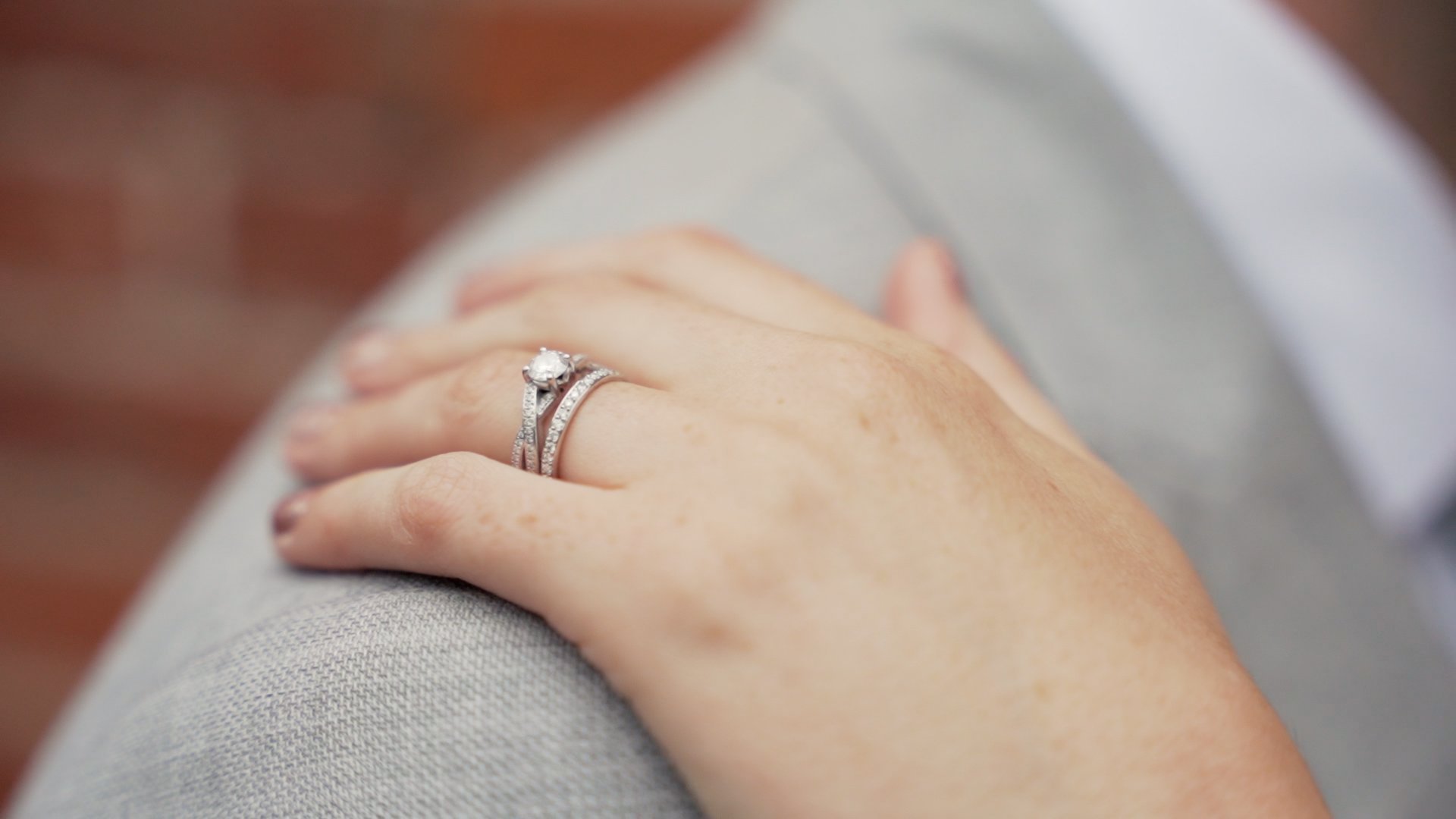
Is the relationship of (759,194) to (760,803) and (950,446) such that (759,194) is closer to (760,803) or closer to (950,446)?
(950,446)

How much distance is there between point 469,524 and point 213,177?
1017 millimetres

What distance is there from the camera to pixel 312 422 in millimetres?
521

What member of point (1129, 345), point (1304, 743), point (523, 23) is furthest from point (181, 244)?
point (1304, 743)

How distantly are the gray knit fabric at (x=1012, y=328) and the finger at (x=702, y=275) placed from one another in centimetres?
8

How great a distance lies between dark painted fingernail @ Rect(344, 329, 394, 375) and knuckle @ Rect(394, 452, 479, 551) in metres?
0.15

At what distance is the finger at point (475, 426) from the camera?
15.1 inches

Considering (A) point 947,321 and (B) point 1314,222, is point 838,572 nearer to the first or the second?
(A) point 947,321

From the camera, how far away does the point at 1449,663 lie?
604 mm

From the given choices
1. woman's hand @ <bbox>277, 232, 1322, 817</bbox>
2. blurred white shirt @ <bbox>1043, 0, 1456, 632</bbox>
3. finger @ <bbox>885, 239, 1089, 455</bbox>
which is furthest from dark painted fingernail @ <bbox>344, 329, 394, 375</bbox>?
blurred white shirt @ <bbox>1043, 0, 1456, 632</bbox>

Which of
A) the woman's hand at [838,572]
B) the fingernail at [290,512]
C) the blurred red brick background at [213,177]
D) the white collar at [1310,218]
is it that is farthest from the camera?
the blurred red brick background at [213,177]

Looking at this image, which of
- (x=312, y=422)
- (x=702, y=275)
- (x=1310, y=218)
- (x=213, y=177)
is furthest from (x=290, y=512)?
(x=213, y=177)

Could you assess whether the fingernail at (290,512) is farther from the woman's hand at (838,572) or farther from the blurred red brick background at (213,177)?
the blurred red brick background at (213,177)

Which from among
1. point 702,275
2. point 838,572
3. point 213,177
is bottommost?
point 838,572

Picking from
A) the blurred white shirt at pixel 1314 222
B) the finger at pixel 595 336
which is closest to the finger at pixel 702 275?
the finger at pixel 595 336
